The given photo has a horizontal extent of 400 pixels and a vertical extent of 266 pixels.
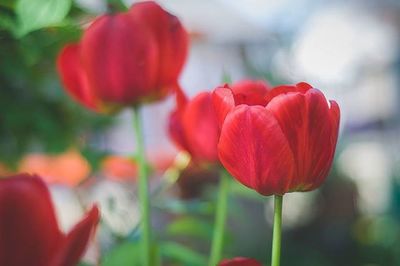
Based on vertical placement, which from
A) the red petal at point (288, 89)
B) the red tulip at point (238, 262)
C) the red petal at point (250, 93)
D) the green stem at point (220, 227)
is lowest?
the green stem at point (220, 227)

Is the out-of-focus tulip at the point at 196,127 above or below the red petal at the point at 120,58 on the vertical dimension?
below

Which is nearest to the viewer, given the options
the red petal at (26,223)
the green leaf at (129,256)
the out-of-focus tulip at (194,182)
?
the red petal at (26,223)

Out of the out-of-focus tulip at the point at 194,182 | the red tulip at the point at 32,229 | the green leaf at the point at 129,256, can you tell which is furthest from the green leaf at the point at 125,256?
the out-of-focus tulip at the point at 194,182

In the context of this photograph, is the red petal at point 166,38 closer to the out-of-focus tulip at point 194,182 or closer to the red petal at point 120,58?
the red petal at point 120,58

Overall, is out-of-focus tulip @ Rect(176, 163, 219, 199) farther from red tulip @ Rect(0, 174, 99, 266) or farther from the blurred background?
red tulip @ Rect(0, 174, 99, 266)

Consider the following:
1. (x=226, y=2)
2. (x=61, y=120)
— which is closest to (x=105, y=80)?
(x=61, y=120)

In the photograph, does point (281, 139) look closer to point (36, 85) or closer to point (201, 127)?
point (201, 127)

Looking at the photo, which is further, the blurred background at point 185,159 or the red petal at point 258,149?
A: the blurred background at point 185,159

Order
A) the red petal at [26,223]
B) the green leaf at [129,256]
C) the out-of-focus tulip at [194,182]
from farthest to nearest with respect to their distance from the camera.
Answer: the out-of-focus tulip at [194,182], the green leaf at [129,256], the red petal at [26,223]
